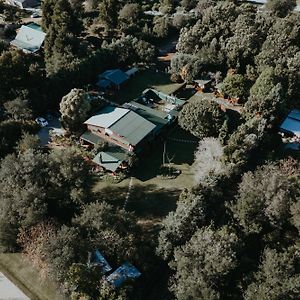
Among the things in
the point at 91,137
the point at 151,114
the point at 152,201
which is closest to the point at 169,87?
the point at 151,114

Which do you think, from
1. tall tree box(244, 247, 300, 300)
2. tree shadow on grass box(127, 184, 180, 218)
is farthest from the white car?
tall tree box(244, 247, 300, 300)

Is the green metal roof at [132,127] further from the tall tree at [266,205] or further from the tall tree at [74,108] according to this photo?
the tall tree at [266,205]

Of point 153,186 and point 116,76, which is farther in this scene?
point 116,76

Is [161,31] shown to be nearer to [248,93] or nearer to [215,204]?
[248,93]

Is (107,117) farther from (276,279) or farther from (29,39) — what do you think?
(29,39)

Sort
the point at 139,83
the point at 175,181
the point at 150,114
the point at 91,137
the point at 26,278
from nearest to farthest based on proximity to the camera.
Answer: the point at 26,278
the point at 175,181
the point at 91,137
the point at 150,114
the point at 139,83

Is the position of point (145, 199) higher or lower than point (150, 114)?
lower

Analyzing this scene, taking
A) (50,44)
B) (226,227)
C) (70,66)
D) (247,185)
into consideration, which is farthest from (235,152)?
(50,44)

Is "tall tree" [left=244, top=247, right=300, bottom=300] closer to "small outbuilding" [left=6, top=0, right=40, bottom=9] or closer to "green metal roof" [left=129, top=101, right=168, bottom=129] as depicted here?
"green metal roof" [left=129, top=101, right=168, bottom=129]

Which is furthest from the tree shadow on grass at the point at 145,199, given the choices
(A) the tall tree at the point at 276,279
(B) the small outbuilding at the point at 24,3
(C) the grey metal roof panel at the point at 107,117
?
(B) the small outbuilding at the point at 24,3
